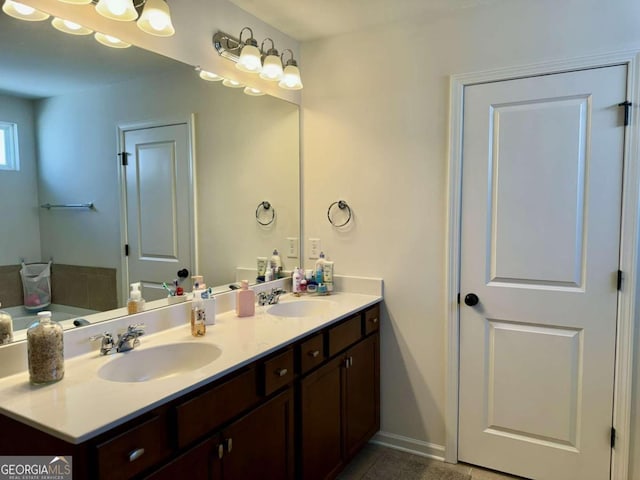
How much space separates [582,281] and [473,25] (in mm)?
1392

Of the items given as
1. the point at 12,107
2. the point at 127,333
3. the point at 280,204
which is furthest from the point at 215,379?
the point at 280,204

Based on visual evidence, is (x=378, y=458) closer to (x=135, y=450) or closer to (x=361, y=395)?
(x=361, y=395)

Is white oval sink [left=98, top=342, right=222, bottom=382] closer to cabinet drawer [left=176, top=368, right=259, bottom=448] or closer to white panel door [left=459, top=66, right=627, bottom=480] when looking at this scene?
cabinet drawer [left=176, top=368, right=259, bottom=448]

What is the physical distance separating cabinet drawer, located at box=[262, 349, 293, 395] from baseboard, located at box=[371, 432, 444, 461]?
3.71ft

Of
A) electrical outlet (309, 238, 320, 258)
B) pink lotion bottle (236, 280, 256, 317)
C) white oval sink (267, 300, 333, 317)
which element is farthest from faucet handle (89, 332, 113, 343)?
electrical outlet (309, 238, 320, 258)

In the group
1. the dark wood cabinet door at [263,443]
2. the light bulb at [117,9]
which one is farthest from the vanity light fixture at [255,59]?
the dark wood cabinet door at [263,443]

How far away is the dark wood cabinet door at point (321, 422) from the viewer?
1.82m

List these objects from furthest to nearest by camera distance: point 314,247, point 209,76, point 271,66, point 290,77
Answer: point 314,247 < point 290,77 < point 271,66 < point 209,76

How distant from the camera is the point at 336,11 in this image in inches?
88.1

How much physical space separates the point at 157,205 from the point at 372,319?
130cm

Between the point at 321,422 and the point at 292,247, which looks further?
the point at 292,247

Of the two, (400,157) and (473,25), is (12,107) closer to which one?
(400,157)

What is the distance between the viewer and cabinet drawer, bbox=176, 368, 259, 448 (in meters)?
1.25

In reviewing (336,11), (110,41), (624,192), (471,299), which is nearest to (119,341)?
(110,41)
